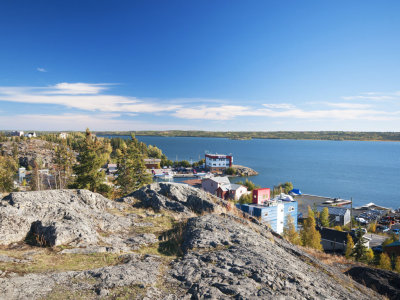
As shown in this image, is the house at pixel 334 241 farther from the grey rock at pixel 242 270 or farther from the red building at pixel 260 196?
the grey rock at pixel 242 270

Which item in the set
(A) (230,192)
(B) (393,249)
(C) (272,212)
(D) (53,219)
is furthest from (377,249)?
(D) (53,219)

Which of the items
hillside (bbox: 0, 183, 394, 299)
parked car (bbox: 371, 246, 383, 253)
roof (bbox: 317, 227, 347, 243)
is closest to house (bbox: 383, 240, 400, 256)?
parked car (bbox: 371, 246, 383, 253)

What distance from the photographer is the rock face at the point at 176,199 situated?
33.4 feet

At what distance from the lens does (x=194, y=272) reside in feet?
16.3

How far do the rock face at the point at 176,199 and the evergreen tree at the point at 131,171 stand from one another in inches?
901

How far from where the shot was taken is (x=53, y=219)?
22.5 feet

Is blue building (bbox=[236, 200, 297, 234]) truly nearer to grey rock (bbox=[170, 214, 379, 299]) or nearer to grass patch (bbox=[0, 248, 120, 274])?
grey rock (bbox=[170, 214, 379, 299])

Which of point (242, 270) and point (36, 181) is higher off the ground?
point (242, 270)

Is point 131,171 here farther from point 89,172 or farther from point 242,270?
point 242,270

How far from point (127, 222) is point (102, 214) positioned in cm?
91

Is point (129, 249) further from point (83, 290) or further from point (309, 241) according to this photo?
point (309, 241)

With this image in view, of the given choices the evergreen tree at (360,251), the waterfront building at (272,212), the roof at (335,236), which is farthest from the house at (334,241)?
the waterfront building at (272,212)

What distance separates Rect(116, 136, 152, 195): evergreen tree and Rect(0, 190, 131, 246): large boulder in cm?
2568

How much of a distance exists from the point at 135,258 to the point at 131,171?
99.9 ft
